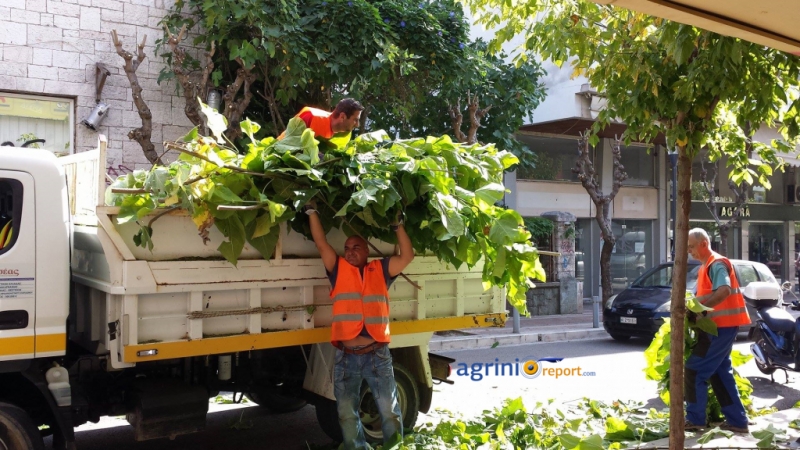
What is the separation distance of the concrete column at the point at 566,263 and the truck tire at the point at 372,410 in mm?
11667

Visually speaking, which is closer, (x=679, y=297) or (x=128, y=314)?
(x=679, y=297)

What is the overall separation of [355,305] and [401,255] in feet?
1.64

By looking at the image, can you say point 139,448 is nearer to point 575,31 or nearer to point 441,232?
point 441,232

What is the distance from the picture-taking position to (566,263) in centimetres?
1733

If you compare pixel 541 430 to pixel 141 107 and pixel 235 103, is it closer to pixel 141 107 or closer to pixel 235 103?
pixel 235 103

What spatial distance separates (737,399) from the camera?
6039 millimetres

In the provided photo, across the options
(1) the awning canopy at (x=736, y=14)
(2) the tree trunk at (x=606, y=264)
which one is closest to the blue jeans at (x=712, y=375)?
(1) the awning canopy at (x=736, y=14)

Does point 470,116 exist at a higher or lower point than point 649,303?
higher

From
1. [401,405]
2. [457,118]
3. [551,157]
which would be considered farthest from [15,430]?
[551,157]

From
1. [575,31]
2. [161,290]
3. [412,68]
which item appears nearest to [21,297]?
[161,290]

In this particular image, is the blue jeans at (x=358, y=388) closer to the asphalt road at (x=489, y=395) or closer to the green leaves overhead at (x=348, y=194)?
the asphalt road at (x=489, y=395)

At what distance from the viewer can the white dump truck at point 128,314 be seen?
451cm

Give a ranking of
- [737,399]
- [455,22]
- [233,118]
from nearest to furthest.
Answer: [737,399] < [233,118] < [455,22]

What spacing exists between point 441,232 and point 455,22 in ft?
24.9
